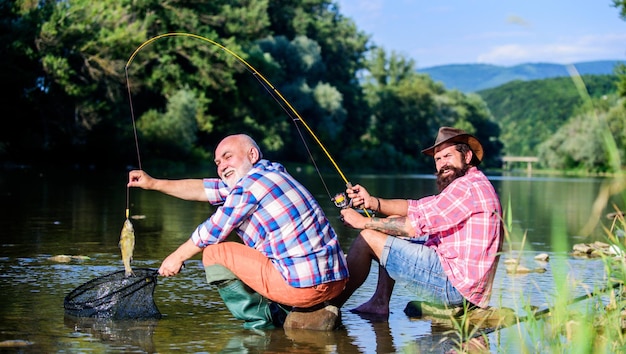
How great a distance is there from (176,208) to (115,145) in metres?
22.8

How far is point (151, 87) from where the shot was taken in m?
44.1

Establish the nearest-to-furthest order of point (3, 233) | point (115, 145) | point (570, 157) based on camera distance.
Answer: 1. point (3, 233)
2. point (115, 145)
3. point (570, 157)

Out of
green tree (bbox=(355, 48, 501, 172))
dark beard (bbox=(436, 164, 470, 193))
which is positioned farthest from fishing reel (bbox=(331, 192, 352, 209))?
green tree (bbox=(355, 48, 501, 172))

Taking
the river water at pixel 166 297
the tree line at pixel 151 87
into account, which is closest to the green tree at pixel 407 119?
the tree line at pixel 151 87

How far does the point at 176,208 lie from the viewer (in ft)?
58.9

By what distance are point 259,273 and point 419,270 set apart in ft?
3.83

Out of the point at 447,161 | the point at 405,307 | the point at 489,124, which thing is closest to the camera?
the point at 447,161

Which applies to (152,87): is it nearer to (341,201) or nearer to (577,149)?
(341,201)

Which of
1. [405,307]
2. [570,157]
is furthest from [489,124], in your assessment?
[405,307]

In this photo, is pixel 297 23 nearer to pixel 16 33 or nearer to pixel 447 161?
pixel 16 33

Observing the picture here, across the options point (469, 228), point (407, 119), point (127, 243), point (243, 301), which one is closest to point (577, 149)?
point (407, 119)

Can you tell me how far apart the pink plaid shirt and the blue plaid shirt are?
772 mm

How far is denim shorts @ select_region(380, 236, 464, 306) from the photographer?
6.51 meters

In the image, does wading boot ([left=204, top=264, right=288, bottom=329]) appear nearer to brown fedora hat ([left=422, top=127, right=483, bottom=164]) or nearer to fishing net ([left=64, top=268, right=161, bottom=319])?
fishing net ([left=64, top=268, right=161, bottom=319])
